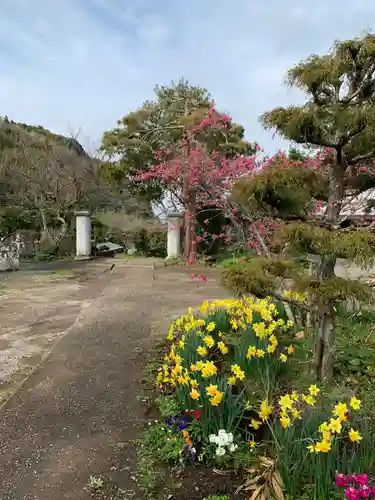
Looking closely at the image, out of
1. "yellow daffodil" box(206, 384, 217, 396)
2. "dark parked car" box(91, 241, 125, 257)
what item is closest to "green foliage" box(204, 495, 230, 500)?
"yellow daffodil" box(206, 384, 217, 396)

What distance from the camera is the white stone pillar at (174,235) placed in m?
13.3

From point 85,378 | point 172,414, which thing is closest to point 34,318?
point 85,378

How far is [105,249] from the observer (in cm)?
1567

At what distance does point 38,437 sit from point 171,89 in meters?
14.9

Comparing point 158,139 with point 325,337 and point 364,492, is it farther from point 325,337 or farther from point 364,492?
point 364,492

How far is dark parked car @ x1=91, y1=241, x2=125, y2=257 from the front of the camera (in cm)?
1503

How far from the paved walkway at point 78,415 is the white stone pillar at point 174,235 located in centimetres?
803

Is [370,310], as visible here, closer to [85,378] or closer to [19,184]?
[85,378]

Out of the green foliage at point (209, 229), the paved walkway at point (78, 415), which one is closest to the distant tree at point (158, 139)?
the green foliage at point (209, 229)

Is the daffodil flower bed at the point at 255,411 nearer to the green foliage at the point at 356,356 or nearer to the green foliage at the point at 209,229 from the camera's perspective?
the green foliage at the point at 356,356

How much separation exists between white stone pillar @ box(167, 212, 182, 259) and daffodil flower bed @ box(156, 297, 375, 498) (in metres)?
9.84

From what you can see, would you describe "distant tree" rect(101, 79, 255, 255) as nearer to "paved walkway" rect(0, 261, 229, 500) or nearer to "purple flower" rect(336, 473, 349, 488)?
"paved walkway" rect(0, 261, 229, 500)

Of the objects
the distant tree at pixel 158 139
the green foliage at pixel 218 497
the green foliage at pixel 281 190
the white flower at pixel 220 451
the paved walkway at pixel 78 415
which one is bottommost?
the paved walkway at pixel 78 415

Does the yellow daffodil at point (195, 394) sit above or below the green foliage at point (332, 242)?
below
